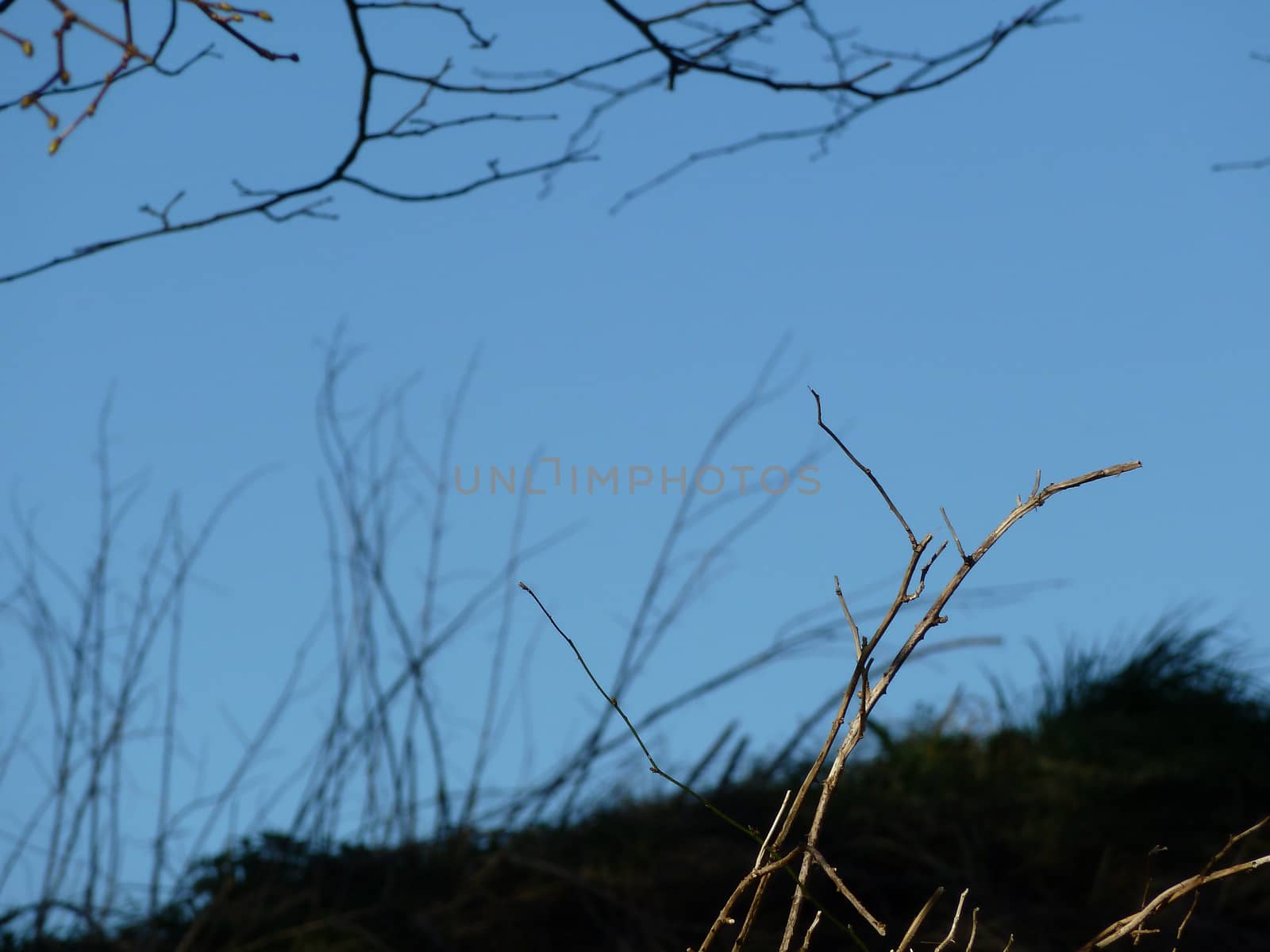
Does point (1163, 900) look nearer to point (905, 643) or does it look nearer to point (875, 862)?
point (905, 643)

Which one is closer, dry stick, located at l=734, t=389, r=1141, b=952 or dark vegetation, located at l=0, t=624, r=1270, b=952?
dry stick, located at l=734, t=389, r=1141, b=952

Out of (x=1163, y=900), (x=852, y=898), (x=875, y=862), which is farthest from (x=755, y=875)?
(x=875, y=862)

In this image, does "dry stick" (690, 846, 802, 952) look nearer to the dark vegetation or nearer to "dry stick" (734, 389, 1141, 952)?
"dry stick" (734, 389, 1141, 952)

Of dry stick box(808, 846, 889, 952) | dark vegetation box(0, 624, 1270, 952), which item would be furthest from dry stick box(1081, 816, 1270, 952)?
dark vegetation box(0, 624, 1270, 952)

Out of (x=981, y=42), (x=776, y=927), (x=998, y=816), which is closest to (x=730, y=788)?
(x=776, y=927)

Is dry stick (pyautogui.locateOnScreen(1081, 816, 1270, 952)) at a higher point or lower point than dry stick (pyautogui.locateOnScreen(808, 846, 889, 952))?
lower

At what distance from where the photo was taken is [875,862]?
359 centimetres

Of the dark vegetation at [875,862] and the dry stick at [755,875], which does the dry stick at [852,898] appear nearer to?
the dry stick at [755,875]

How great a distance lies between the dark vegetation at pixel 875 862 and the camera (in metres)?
3.18

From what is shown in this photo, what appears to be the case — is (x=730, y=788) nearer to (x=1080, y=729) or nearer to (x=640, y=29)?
(x=1080, y=729)

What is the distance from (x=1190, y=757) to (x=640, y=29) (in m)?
3.24

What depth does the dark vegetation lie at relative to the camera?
318 cm

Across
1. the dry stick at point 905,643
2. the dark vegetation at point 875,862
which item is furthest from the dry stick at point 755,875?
the dark vegetation at point 875,862

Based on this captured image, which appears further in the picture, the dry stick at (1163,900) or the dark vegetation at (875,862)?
the dark vegetation at (875,862)
